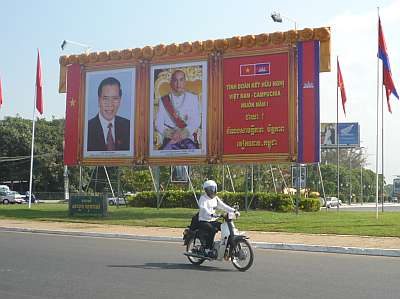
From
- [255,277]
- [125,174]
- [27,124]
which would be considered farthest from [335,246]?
[27,124]

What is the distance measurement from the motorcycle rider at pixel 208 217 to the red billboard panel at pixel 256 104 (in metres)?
15.5

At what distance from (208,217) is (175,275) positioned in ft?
5.32

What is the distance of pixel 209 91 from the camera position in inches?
1124

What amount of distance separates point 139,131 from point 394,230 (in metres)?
14.8

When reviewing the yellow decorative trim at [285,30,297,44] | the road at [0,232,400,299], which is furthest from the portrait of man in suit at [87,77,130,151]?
the road at [0,232,400,299]

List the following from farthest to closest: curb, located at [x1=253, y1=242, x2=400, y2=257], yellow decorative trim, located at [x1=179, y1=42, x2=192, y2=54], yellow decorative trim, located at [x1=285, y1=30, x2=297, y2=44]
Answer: yellow decorative trim, located at [x1=179, y1=42, x2=192, y2=54]
yellow decorative trim, located at [x1=285, y1=30, x2=297, y2=44]
curb, located at [x1=253, y1=242, x2=400, y2=257]

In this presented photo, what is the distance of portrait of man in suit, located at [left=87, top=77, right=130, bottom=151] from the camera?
30.4 m

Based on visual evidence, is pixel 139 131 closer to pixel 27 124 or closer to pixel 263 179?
pixel 263 179

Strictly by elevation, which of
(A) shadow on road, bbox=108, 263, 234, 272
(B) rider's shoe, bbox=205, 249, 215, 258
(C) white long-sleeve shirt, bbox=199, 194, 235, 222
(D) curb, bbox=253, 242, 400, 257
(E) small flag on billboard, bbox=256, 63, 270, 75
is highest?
(E) small flag on billboard, bbox=256, 63, 270, 75

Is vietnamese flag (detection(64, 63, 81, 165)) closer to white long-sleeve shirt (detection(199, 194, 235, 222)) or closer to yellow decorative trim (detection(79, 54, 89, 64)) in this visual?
yellow decorative trim (detection(79, 54, 89, 64))

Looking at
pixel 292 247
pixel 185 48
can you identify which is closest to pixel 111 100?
pixel 185 48

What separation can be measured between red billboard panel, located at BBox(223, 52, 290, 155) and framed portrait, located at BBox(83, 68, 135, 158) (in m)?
5.31

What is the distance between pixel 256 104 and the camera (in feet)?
90.1

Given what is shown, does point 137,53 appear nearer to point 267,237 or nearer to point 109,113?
point 109,113
